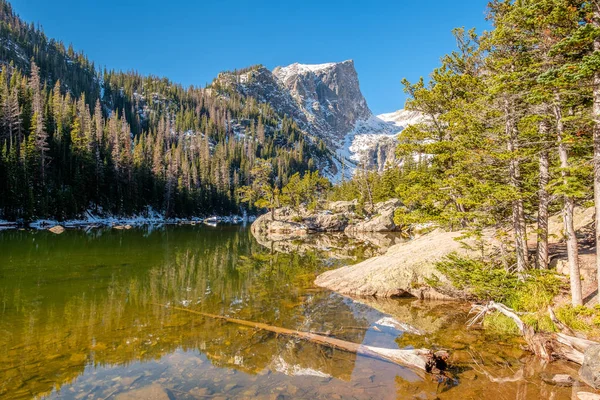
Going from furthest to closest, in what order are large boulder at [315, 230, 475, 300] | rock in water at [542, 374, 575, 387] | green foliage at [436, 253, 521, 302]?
large boulder at [315, 230, 475, 300]
green foliage at [436, 253, 521, 302]
rock in water at [542, 374, 575, 387]

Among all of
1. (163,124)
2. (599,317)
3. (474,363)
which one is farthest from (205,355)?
(163,124)

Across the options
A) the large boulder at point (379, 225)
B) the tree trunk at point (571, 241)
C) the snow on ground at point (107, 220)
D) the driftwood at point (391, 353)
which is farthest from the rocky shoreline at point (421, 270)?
the snow on ground at point (107, 220)

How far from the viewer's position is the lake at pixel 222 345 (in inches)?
254

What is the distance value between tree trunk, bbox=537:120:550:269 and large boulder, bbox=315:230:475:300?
8.33ft

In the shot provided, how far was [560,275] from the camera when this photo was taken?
9797 mm

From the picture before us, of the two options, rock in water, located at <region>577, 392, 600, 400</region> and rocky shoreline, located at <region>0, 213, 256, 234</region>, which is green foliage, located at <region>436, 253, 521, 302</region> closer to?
rock in water, located at <region>577, 392, 600, 400</region>

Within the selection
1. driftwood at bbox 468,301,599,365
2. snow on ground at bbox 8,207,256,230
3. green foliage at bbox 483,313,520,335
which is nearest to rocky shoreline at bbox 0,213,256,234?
snow on ground at bbox 8,207,256,230

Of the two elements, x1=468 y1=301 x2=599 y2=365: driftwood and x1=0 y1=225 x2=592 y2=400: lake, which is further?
x1=468 y1=301 x2=599 y2=365: driftwood

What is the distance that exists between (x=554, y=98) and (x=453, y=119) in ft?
17.4

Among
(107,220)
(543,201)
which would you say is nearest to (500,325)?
(543,201)

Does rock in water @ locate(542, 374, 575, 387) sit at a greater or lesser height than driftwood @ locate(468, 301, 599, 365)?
lesser

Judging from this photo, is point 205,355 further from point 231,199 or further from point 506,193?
point 231,199

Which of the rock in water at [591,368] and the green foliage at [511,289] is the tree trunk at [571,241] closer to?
the green foliage at [511,289]

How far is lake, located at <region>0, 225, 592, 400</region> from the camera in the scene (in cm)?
645
